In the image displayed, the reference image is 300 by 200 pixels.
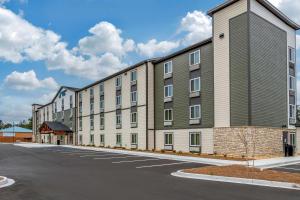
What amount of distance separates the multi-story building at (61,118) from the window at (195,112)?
114 feet

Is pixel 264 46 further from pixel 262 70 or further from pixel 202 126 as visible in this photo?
pixel 202 126

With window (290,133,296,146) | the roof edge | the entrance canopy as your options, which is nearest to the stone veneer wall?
window (290,133,296,146)

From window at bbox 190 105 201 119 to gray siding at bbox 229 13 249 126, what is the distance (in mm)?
5118

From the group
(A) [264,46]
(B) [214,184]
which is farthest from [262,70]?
(B) [214,184]

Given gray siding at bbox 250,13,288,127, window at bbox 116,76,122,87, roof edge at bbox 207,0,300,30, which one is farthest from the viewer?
window at bbox 116,76,122,87

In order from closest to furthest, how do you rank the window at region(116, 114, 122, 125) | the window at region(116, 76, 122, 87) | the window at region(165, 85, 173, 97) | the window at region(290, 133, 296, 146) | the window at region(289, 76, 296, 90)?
the window at region(290, 133, 296, 146)
the window at region(289, 76, 296, 90)
the window at region(165, 85, 173, 97)
the window at region(116, 114, 122, 125)
the window at region(116, 76, 122, 87)

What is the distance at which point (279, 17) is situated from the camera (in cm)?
3419

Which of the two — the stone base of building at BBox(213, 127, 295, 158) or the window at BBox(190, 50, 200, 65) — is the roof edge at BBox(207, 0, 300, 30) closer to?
the window at BBox(190, 50, 200, 65)

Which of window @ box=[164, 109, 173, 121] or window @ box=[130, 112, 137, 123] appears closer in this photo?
window @ box=[164, 109, 173, 121]

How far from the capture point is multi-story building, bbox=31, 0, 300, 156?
97.6ft

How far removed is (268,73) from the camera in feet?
105

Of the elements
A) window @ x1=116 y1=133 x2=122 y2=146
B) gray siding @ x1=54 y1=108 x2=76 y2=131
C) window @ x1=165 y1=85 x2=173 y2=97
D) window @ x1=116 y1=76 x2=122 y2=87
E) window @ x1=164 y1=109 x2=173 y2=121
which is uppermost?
window @ x1=116 y1=76 x2=122 y2=87

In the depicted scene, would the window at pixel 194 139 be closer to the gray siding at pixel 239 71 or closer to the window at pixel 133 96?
the gray siding at pixel 239 71

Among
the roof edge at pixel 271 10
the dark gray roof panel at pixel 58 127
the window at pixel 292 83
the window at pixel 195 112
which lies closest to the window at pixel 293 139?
the window at pixel 292 83
